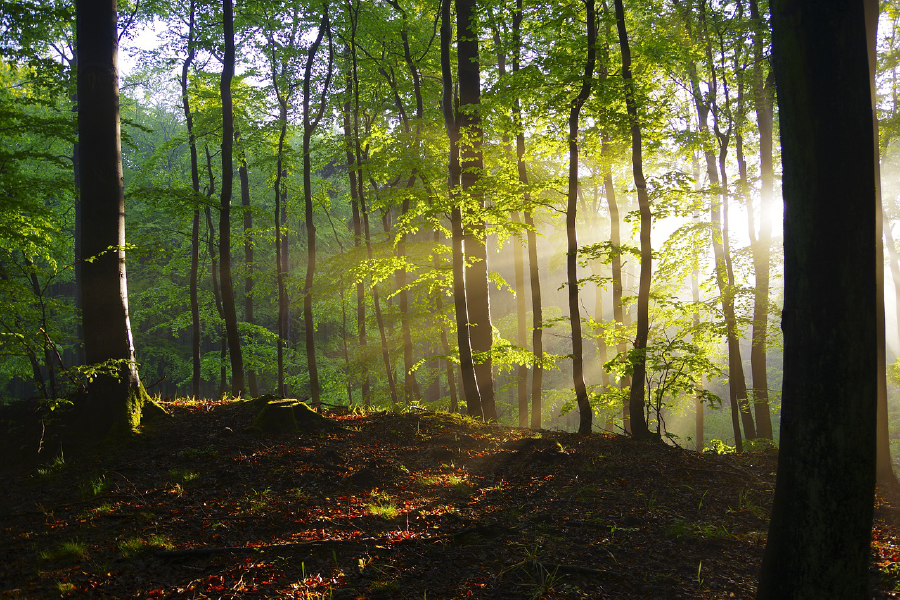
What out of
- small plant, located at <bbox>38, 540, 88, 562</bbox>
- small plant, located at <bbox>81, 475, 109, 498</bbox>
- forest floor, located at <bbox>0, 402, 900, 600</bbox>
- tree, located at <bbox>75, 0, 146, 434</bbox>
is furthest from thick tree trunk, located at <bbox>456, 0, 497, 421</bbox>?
small plant, located at <bbox>38, 540, 88, 562</bbox>

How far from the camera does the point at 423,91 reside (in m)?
14.3

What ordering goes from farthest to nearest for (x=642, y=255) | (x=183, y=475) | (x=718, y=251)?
(x=718, y=251), (x=642, y=255), (x=183, y=475)

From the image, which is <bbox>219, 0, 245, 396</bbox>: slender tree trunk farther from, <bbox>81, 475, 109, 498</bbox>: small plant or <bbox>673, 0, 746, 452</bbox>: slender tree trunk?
<bbox>673, 0, 746, 452</bbox>: slender tree trunk

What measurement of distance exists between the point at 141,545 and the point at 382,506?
6.82 feet

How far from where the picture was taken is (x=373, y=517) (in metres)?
4.69

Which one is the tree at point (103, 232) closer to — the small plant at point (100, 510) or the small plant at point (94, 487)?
the small plant at point (94, 487)

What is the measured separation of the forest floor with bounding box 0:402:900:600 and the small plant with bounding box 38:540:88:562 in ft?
0.05

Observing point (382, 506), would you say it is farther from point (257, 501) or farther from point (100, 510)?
point (100, 510)

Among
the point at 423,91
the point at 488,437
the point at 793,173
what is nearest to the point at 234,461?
the point at 488,437

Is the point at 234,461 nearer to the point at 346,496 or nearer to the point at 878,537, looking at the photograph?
the point at 346,496

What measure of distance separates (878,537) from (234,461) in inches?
269

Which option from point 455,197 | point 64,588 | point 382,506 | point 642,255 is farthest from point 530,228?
point 64,588

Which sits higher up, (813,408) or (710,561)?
(813,408)

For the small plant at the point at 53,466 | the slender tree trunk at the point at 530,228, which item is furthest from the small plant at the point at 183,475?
the slender tree trunk at the point at 530,228
